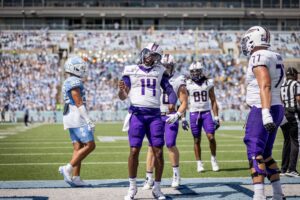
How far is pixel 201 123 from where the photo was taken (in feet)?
34.2

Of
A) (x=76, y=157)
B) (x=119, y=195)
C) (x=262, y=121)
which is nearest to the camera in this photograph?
(x=262, y=121)

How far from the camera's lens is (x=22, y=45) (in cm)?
4056

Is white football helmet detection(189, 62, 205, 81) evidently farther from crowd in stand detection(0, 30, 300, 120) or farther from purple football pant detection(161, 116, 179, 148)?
crowd in stand detection(0, 30, 300, 120)

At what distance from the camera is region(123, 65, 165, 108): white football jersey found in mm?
7066

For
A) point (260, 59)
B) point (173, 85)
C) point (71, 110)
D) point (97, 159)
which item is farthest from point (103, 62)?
point (260, 59)

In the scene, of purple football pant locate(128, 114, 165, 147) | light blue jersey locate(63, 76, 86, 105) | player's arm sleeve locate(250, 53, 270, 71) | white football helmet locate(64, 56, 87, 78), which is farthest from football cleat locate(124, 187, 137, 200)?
white football helmet locate(64, 56, 87, 78)

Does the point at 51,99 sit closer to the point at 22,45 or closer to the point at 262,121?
the point at 22,45

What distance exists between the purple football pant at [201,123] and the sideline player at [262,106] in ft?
13.2

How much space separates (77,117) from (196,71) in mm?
3011

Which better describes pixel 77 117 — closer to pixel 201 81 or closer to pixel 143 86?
pixel 143 86

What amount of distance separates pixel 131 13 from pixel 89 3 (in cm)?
419

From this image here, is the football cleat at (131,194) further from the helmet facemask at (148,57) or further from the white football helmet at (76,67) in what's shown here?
the white football helmet at (76,67)

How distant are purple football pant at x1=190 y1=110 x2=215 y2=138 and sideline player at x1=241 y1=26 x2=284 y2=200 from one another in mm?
4026

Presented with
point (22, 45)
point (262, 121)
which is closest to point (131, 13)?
point (22, 45)
